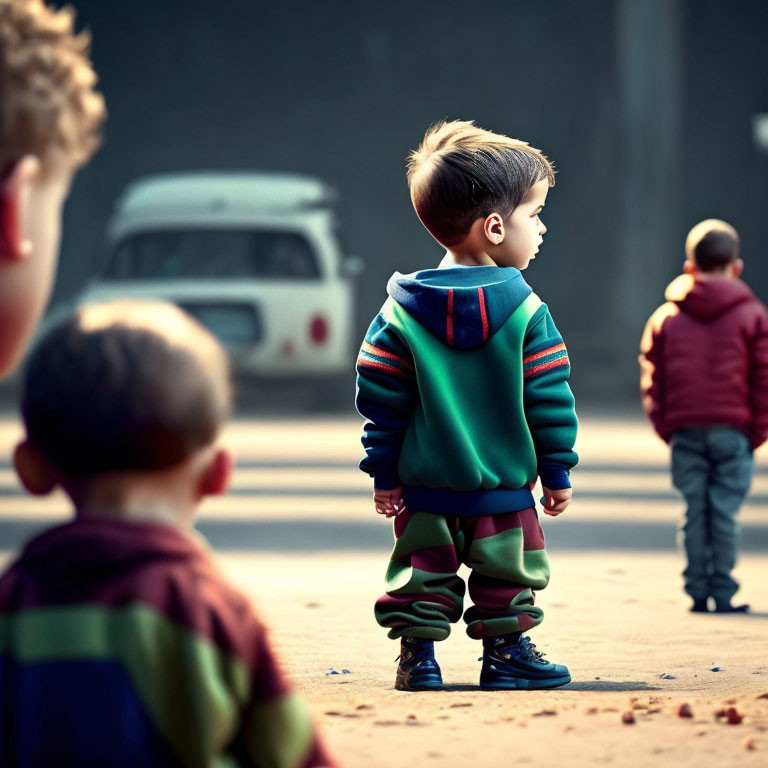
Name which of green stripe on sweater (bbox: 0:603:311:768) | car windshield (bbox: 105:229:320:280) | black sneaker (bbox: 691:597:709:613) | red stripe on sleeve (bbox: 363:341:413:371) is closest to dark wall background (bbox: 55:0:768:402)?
car windshield (bbox: 105:229:320:280)

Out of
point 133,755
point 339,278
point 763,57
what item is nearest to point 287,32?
point 763,57

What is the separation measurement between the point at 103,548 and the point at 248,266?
12.6 m

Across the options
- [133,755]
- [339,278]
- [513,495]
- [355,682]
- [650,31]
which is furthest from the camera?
[650,31]

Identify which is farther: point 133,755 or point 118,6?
point 118,6

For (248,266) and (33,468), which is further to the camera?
(248,266)

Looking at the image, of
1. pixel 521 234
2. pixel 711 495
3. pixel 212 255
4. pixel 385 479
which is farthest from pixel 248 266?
pixel 385 479

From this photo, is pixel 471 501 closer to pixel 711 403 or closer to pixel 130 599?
pixel 711 403

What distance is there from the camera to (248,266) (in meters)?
14.5

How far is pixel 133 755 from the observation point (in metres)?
1.97

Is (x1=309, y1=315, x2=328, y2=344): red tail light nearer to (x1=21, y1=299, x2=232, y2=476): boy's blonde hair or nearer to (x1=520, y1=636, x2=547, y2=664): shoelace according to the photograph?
(x1=520, y1=636, x2=547, y2=664): shoelace

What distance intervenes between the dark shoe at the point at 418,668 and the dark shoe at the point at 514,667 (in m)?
0.13

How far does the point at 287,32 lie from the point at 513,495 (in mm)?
19074

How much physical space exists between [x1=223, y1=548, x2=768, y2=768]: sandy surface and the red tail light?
6695mm

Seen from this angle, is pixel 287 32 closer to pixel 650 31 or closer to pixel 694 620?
pixel 650 31
